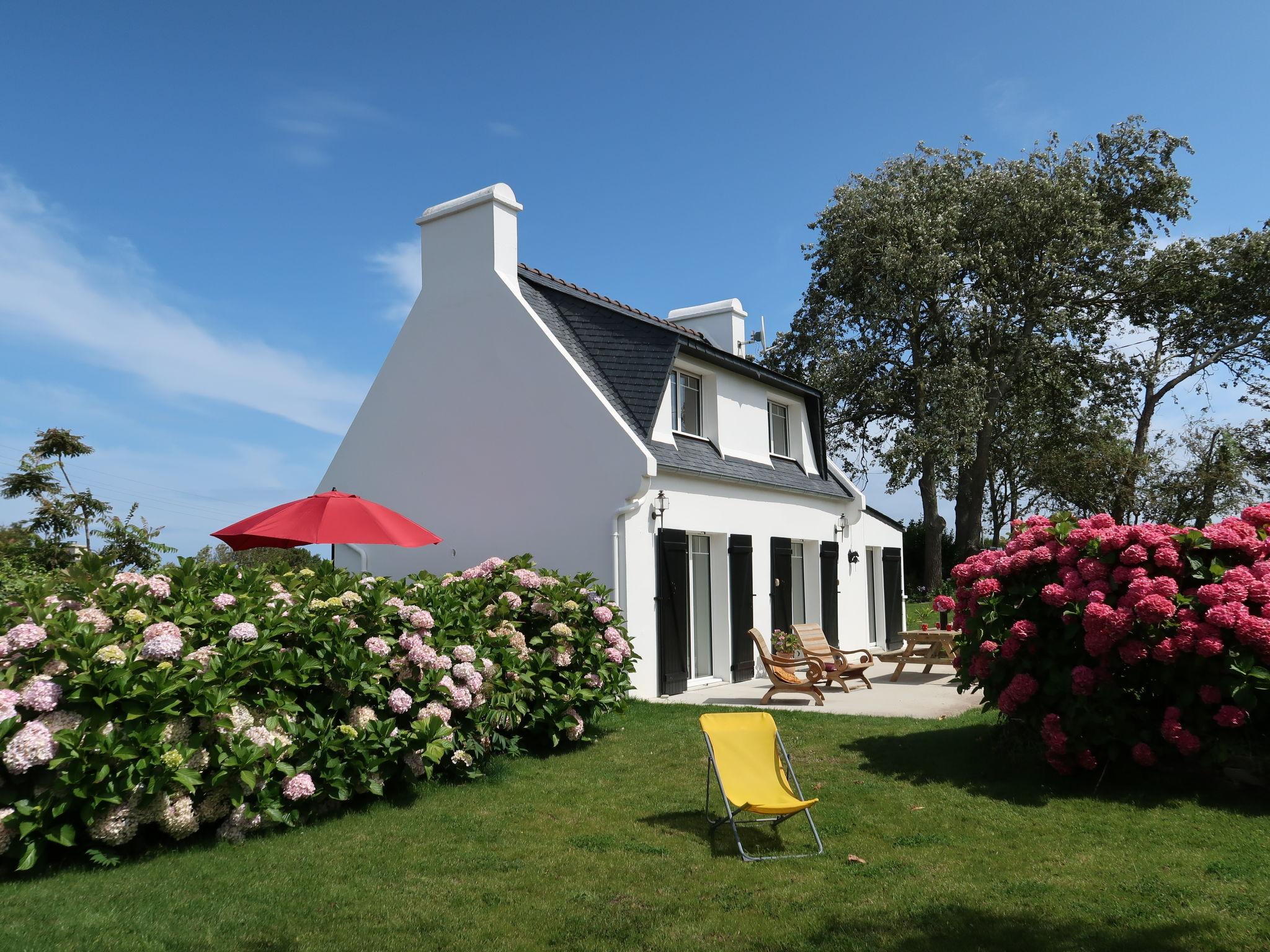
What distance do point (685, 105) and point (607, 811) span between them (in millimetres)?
9614

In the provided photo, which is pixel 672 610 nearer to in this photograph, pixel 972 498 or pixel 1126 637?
pixel 1126 637

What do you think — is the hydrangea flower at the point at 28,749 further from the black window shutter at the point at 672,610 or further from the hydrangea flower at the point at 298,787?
the black window shutter at the point at 672,610

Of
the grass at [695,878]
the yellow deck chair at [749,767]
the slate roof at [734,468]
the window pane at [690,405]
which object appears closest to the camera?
the grass at [695,878]

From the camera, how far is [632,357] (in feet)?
45.2

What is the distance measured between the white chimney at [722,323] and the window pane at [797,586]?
4.99 m

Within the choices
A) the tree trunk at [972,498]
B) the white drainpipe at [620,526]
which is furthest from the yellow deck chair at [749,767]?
the tree trunk at [972,498]

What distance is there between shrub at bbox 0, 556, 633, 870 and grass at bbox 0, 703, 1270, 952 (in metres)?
0.31

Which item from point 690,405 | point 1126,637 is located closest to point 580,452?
point 690,405

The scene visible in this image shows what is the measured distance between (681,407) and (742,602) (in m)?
3.34

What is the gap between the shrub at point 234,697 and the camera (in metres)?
5.35

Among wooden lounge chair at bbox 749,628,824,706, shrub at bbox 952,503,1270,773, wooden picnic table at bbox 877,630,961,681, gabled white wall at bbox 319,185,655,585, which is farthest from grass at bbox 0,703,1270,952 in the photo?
wooden picnic table at bbox 877,630,961,681

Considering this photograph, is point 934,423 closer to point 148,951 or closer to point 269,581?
point 269,581

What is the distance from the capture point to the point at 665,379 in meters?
13.3

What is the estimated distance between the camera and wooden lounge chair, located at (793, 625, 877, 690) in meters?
12.5
